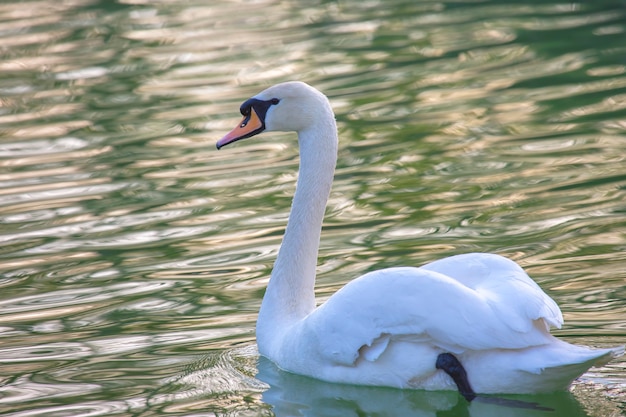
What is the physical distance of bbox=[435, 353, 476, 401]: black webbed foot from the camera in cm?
537

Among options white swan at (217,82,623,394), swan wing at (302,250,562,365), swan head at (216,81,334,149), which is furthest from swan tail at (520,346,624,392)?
swan head at (216,81,334,149)

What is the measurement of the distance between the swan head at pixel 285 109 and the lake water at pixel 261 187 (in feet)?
3.83

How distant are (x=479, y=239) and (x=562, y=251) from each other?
65 cm

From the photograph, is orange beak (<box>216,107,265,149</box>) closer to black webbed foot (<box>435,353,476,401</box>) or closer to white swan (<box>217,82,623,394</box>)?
white swan (<box>217,82,623,394</box>)

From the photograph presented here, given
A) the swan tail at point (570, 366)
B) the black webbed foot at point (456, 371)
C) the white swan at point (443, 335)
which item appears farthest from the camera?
the black webbed foot at point (456, 371)

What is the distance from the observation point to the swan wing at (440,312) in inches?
207

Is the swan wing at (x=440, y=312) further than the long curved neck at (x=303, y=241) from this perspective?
No

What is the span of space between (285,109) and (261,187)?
3.15 meters

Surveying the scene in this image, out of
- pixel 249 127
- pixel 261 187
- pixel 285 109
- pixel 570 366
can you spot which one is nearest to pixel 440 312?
pixel 570 366

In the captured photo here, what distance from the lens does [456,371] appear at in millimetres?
5363

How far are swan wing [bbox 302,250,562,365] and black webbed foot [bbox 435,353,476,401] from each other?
45 millimetres

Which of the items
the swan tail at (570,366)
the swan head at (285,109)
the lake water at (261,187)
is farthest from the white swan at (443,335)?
the swan head at (285,109)

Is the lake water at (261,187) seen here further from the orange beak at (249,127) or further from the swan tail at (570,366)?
the orange beak at (249,127)

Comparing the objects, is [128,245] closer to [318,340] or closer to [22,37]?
[318,340]
